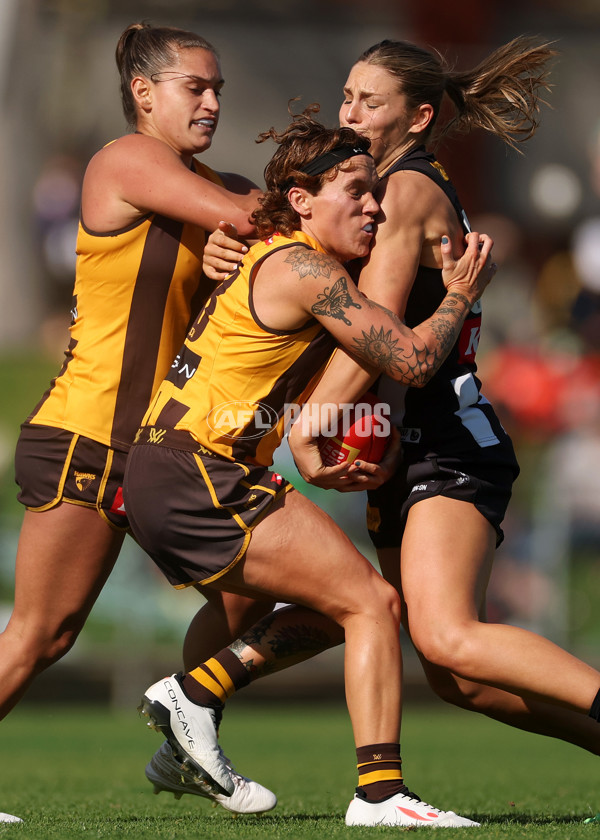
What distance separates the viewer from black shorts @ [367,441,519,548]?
4.25 metres

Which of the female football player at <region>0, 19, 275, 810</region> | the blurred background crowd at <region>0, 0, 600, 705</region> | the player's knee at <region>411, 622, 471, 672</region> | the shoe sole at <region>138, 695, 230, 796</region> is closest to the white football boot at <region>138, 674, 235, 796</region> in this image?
the shoe sole at <region>138, 695, 230, 796</region>

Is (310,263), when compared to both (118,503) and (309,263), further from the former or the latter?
(118,503)

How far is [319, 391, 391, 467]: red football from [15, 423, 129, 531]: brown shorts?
0.76 meters

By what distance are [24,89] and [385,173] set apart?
45.3ft

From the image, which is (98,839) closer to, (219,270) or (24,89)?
(219,270)

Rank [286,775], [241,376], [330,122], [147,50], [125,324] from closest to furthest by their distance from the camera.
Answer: [241,376]
[125,324]
[147,50]
[286,775]
[330,122]

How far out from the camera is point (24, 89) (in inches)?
670

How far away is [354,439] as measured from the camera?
4207 mm

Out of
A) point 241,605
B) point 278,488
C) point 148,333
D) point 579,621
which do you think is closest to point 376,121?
point 148,333

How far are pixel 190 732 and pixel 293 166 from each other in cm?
197

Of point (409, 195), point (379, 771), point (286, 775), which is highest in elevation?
point (409, 195)

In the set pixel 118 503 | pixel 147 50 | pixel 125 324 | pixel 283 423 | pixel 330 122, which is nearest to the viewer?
pixel 283 423

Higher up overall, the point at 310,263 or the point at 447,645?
the point at 310,263

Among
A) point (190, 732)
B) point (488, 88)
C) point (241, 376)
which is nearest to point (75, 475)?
point (241, 376)
